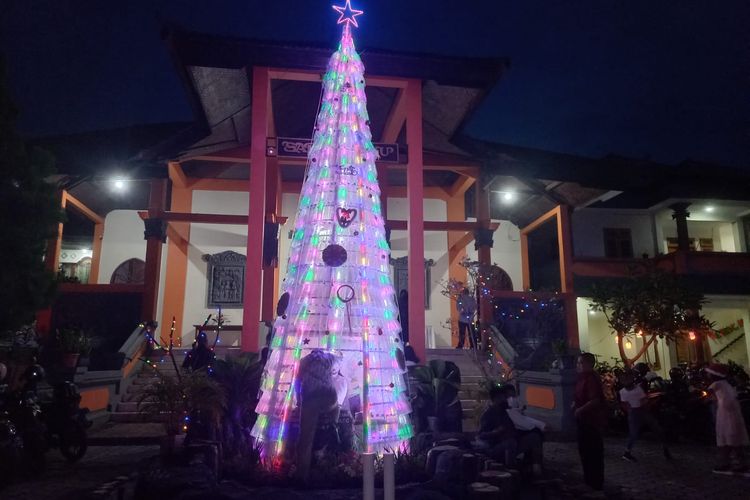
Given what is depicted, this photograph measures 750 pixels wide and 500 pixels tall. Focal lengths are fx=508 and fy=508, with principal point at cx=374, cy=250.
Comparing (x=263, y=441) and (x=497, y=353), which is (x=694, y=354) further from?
(x=263, y=441)

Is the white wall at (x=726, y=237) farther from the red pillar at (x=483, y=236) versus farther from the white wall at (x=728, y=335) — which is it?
the red pillar at (x=483, y=236)

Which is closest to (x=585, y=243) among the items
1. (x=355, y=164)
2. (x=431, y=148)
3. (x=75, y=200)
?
(x=431, y=148)

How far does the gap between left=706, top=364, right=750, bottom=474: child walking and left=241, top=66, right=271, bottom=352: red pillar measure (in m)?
8.30

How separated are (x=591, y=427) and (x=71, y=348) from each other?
9.41 meters

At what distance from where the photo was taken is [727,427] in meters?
7.41

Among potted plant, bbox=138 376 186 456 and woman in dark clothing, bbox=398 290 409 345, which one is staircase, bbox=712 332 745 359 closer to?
woman in dark clothing, bbox=398 290 409 345

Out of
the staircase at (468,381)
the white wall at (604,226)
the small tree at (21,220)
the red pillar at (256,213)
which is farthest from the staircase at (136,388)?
the white wall at (604,226)

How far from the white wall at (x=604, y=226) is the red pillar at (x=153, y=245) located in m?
14.6

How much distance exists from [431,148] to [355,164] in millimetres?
9046

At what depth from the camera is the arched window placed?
17.4 metres

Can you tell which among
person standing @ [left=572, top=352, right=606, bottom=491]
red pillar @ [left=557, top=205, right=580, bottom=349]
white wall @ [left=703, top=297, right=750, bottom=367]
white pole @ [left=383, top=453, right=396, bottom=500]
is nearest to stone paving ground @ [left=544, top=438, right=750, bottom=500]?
person standing @ [left=572, top=352, right=606, bottom=491]

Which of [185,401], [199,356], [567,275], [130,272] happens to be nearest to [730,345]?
[567,275]

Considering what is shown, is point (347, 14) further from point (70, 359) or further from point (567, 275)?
point (567, 275)

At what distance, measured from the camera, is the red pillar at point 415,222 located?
452 inches
